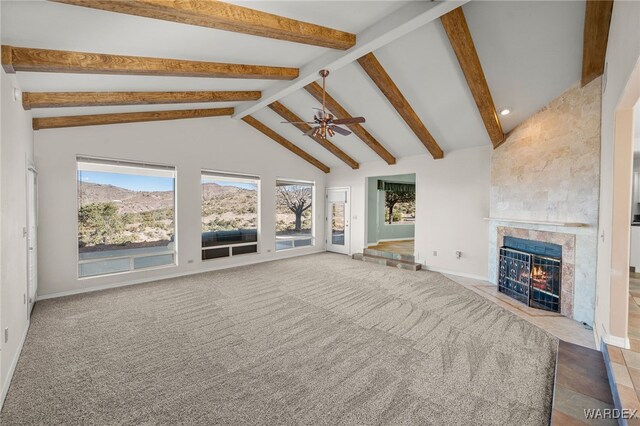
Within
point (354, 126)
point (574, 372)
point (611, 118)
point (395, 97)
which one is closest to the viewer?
point (574, 372)

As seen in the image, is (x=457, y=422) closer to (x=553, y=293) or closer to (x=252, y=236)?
(x=553, y=293)

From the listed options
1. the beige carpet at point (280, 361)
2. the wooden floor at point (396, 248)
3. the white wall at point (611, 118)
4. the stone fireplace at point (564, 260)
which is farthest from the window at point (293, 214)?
the white wall at point (611, 118)

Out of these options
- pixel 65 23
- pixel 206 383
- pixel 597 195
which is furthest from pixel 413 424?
pixel 65 23

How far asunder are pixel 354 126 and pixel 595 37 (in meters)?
3.74

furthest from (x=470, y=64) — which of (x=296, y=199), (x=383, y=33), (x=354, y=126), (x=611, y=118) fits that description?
(x=296, y=199)

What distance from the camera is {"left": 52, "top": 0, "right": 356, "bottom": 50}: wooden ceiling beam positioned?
2.17m

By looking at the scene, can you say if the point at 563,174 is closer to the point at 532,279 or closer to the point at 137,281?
the point at 532,279

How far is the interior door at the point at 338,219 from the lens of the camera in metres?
8.62

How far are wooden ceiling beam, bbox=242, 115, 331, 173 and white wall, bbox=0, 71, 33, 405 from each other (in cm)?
426

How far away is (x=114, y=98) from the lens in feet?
13.2

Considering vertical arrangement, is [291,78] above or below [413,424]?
above

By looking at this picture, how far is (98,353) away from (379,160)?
6.91 metres

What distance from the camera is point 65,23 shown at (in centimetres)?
237

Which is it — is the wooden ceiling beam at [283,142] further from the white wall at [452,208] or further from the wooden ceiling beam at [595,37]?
the wooden ceiling beam at [595,37]
